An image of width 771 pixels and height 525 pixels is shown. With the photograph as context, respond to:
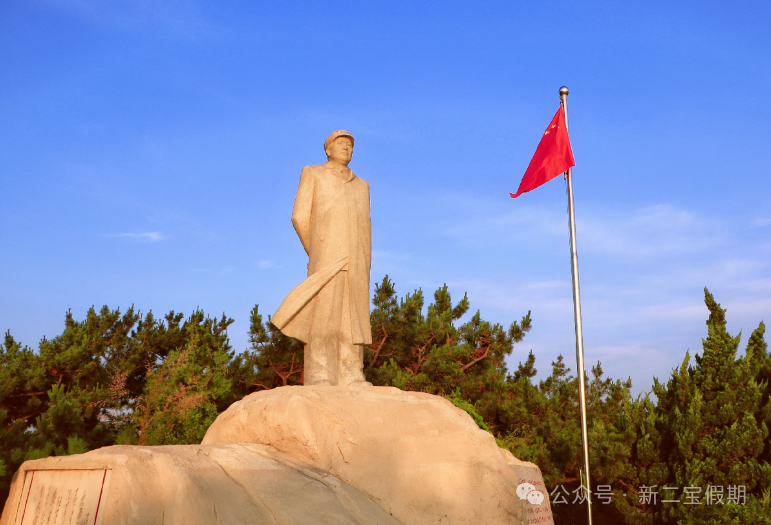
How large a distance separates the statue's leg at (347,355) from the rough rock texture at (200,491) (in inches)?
55.6

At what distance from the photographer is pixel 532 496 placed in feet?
18.6

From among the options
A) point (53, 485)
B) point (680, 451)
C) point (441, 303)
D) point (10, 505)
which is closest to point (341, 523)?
point (53, 485)

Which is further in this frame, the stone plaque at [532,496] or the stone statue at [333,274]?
the stone statue at [333,274]

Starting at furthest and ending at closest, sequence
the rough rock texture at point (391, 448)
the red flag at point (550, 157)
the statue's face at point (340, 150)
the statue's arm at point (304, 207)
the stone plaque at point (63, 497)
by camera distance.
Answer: the red flag at point (550, 157)
the statue's face at point (340, 150)
the statue's arm at point (304, 207)
the rough rock texture at point (391, 448)
the stone plaque at point (63, 497)

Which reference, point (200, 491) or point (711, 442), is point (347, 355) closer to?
point (200, 491)

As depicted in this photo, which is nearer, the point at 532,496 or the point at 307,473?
the point at 307,473

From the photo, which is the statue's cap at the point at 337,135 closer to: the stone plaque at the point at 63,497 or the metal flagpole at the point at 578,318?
the metal flagpole at the point at 578,318

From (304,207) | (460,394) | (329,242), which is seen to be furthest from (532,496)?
(460,394)

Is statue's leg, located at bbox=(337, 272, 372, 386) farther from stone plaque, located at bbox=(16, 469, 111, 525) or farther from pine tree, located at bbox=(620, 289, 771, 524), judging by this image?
pine tree, located at bbox=(620, 289, 771, 524)

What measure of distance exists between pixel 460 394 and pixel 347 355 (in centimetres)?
691

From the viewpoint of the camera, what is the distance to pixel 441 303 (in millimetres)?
14648

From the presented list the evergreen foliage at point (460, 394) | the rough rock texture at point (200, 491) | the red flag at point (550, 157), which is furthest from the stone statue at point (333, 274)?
the evergreen foliage at point (460, 394)

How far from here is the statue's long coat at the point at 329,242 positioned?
617 cm

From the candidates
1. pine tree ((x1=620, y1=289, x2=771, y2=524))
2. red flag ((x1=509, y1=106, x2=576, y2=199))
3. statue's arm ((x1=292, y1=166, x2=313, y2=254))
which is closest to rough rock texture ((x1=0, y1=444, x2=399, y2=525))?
statue's arm ((x1=292, y1=166, x2=313, y2=254))
